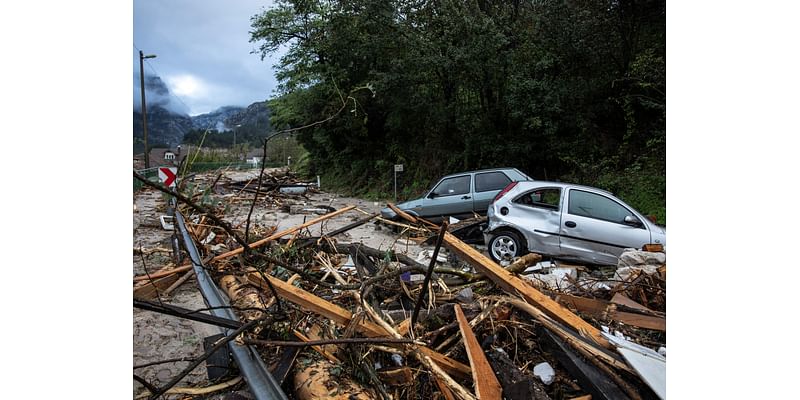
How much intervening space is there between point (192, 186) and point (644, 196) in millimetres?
11133

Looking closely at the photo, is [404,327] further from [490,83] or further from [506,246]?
[490,83]

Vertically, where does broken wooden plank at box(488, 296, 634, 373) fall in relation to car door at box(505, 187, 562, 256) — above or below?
below

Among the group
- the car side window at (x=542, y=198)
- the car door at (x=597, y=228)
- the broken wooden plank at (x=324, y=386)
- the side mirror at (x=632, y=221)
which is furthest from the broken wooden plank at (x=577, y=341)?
the car side window at (x=542, y=198)

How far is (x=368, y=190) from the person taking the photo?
21.0 metres

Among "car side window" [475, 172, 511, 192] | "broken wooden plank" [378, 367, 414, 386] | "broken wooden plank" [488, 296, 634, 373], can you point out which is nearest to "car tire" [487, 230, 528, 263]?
"car side window" [475, 172, 511, 192]

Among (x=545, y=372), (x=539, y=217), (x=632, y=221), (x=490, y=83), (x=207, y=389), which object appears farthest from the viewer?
(x=490, y=83)

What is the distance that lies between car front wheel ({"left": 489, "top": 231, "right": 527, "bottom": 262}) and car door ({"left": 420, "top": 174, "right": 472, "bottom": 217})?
2.32 metres

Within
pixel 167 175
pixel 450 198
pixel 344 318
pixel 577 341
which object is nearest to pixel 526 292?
pixel 577 341

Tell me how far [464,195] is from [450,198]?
33 cm

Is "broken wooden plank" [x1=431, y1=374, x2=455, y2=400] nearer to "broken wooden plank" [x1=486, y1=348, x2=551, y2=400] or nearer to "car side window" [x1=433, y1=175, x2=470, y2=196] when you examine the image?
"broken wooden plank" [x1=486, y1=348, x2=551, y2=400]

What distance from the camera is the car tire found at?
21.5 ft

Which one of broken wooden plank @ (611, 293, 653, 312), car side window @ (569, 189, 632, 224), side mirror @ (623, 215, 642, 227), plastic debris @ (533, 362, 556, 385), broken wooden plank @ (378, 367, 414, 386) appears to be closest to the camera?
broken wooden plank @ (378, 367, 414, 386)

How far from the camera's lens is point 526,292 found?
115 inches
